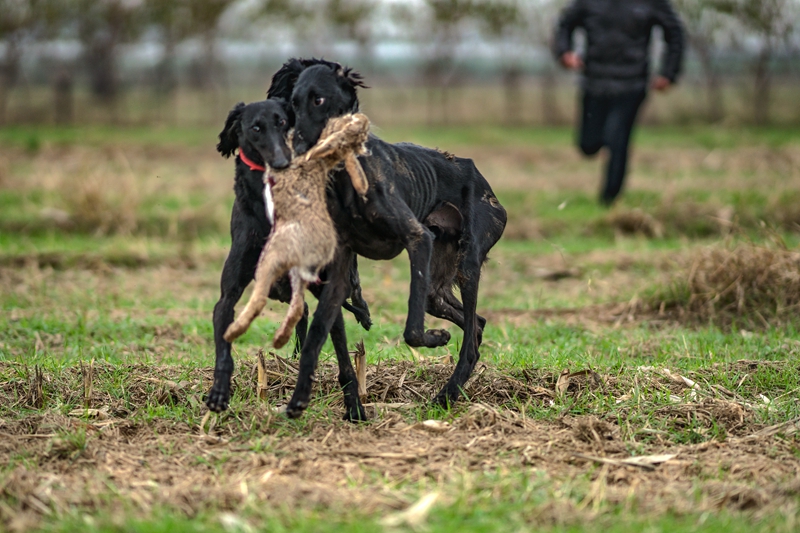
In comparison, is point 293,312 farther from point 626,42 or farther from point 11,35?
point 11,35

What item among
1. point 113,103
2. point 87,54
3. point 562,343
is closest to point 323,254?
point 562,343

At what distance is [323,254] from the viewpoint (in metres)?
4.04

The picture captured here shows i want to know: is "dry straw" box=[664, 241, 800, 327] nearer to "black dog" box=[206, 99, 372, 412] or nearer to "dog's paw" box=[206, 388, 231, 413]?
"black dog" box=[206, 99, 372, 412]

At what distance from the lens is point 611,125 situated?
10.4 m

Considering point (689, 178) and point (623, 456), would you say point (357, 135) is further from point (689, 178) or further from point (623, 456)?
point (689, 178)

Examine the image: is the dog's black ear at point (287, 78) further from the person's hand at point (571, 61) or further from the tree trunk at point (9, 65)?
the tree trunk at point (9, 65)

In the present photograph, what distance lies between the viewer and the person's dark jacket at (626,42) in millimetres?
10266

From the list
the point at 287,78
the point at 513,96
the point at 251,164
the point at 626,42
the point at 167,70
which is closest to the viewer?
the point at 251,164

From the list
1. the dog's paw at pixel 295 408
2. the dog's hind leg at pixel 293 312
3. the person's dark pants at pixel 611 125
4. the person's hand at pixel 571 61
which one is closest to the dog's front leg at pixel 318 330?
the dog's paw at pixel 295 408

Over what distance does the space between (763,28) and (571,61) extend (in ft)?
39.8

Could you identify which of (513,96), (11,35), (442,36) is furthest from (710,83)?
(11,35)

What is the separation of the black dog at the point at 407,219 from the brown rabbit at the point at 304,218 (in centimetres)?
13

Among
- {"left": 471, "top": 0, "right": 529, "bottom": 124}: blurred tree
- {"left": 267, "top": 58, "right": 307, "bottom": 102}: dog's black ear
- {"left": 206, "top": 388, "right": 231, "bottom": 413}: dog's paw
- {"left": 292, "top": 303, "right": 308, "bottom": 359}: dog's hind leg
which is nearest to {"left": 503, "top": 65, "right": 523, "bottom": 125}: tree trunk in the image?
{"left": 471, "top": 0, "right": 529, "bottom": 124}: blurred tree

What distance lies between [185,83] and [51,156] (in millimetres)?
16398
